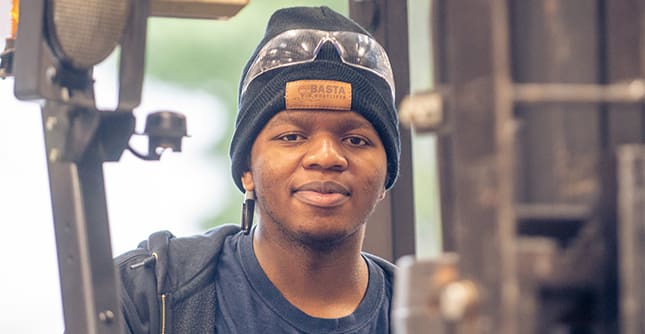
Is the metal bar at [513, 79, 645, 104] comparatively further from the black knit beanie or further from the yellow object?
the black knit beanie

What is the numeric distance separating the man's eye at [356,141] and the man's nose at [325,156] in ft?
0.23

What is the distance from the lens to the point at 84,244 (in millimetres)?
2426

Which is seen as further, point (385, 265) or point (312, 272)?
point (385, 265)

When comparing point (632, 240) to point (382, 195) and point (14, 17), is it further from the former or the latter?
point (382, 195)

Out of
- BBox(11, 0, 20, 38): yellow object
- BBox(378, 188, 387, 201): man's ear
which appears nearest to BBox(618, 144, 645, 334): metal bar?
BBox(11, 0, 20, 38): yellow object

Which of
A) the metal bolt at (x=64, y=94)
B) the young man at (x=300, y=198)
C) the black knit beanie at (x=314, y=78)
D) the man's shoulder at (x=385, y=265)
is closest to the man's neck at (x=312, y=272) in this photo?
the young man at (x=300, y=198)

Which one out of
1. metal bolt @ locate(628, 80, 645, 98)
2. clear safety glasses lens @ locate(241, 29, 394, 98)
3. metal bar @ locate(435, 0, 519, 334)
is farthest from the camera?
clear safety glasses lens @ locate(241, 29, 394, 98)

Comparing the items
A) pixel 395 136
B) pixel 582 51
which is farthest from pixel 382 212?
pixel 582 51

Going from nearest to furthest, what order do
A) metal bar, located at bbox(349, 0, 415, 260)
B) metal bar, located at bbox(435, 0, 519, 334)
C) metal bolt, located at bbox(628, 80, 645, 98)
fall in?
metal bar, located at bbox(435, 0, 519, 334) < metal bolt, located at bbox(628, 80, 645, 98) < metal bar, located at bbox(349, 0, 415, 260)

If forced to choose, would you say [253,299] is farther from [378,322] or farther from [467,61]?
[467,61]

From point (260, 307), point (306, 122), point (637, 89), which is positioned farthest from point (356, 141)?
point (637, 89)

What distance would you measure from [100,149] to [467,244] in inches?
42.7

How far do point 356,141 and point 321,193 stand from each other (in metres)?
0.23

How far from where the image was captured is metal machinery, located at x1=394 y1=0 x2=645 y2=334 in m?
1.51
